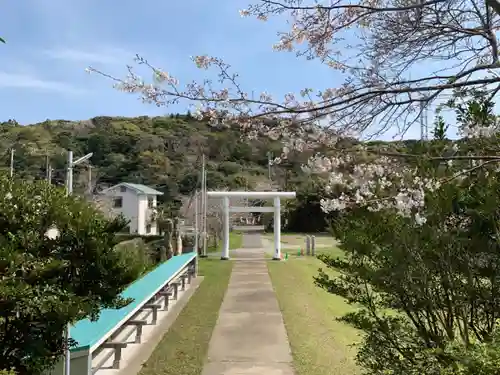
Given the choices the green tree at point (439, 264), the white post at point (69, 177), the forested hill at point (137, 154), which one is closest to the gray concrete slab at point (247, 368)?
the green tree at point (439, 264)

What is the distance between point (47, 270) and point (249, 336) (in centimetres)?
411

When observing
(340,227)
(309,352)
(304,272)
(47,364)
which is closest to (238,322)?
(309,352)

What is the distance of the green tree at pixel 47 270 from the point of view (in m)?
3.10

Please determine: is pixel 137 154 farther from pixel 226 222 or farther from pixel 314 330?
pixel 314 330

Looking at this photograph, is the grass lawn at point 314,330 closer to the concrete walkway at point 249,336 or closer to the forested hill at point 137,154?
the concrete walkway at point 249,336

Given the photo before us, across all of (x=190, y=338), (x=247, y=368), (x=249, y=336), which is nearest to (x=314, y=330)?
(x=249, y=336)

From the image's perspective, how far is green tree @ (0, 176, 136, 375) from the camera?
3.10 meters

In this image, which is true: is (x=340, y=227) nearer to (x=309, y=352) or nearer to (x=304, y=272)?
(x=309, y=352)

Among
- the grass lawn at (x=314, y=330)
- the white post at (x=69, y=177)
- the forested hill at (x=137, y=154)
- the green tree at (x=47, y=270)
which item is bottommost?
the grass lawn at (x=314, y=330)

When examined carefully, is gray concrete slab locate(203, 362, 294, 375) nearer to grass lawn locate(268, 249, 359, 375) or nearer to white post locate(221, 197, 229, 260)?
grass lawn locate(268, 249, 359, 375)

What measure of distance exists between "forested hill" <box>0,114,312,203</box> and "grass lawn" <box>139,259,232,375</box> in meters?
27.3

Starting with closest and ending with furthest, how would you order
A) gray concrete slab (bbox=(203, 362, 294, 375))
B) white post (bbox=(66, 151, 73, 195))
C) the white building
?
white post (bbox=(66, 151, 73, 195))
gray concrete slab (bbox=(203, 362, 294, 375))
the white building

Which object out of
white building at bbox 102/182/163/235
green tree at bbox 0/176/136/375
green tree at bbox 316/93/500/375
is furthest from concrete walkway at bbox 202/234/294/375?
white building at bbox 102/182/163/235

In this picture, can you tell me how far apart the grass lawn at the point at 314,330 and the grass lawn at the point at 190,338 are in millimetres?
1158
